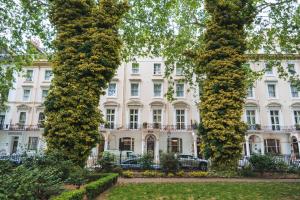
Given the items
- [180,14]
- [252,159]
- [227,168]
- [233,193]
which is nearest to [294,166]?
[252,159]

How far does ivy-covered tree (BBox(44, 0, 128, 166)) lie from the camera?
11.5 m

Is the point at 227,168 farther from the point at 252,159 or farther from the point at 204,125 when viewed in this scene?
the point at 252,159

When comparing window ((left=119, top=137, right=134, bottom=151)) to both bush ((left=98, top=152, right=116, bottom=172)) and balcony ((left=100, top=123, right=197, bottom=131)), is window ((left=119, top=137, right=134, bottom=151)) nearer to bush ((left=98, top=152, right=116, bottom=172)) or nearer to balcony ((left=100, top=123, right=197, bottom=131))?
balcony ((left=100, top=123, right=197, bottom=131))

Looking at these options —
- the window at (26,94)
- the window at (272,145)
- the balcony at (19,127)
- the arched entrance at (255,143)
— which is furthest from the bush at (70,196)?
the window at (26,94)

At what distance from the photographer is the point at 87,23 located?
13.4 metres

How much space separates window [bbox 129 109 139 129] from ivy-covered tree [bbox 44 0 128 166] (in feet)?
54.1

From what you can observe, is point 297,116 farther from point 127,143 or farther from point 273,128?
point 127,143

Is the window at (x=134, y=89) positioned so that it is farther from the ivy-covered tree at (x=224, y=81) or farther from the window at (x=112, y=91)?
the ivy-covered tree at (x=224, y=81)

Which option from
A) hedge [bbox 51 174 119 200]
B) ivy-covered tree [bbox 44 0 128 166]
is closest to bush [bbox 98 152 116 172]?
ivy-covered tree [bbox 44 0 128 166]

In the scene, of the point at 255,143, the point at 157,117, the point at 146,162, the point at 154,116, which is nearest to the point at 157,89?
the point at 154,116

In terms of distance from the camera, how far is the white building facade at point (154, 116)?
28250 millimetres

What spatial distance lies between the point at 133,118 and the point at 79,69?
17699 mm

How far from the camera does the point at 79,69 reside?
40.7 feet

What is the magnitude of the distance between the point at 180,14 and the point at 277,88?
1947 cm
